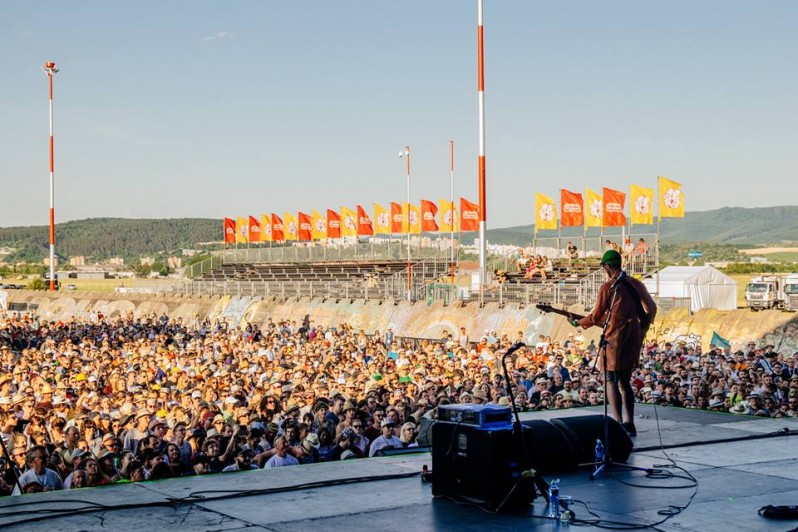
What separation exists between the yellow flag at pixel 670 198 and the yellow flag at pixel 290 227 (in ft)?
118

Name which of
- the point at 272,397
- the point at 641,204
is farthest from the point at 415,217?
the point at 272,397

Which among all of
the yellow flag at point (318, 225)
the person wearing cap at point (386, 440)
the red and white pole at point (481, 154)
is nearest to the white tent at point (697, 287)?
the red and white pole at point (481, 154)

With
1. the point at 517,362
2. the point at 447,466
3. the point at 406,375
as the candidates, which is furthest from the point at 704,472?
the point at 517,362

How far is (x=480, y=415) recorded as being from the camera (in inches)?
253

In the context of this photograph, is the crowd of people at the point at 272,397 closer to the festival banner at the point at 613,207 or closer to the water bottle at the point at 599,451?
the water bottle at the point at 599,451

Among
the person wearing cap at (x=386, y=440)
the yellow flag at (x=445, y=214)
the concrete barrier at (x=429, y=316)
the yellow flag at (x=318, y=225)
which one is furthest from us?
the yellow flag at (x=318, y=225)

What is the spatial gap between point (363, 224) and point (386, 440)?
49.6 meters

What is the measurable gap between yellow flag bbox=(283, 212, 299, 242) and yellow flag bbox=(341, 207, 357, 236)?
5282 millimetres

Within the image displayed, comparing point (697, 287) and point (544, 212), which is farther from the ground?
point (544, 212)

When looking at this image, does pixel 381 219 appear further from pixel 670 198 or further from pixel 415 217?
pixel 670 198

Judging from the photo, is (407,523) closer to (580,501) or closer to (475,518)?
(475,518)

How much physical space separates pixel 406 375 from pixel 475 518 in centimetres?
1224

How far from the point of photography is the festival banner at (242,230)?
227 feet

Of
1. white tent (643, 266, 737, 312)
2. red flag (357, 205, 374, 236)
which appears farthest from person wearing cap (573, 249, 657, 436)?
red flag (357, 205, 374, 236)
